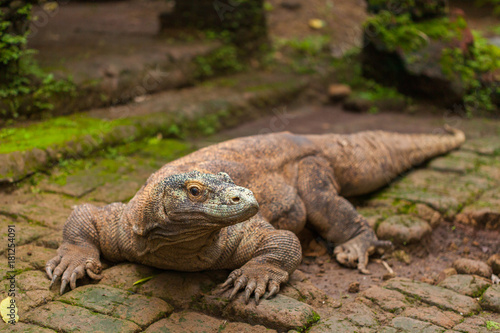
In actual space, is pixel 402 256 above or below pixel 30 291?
below

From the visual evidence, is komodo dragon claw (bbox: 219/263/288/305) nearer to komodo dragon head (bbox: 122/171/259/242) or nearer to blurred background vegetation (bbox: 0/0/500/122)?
komodo dragon head (bbox: 122/171/259/242)

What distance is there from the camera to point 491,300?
4348 millimetres

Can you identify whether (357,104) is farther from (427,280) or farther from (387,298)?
(387,298)

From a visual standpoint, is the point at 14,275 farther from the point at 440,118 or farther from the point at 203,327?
the point at 440,118

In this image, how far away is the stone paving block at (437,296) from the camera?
4.25m

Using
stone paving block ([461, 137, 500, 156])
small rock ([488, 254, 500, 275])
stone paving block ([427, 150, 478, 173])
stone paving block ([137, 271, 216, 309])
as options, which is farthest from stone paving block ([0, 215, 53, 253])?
stone paving block ([461, 137, 500, 156])

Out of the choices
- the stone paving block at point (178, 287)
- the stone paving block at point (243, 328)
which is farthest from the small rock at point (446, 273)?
the stone paving block at point (178, 287)

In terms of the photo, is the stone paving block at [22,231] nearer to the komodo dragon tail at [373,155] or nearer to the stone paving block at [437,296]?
the komodo dragon tail at [373,155]

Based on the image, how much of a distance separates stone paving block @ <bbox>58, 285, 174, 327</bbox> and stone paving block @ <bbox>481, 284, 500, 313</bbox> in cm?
272

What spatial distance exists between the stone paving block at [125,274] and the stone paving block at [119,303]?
0.10 metres

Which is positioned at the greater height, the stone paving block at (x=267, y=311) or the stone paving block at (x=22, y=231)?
the stone paving block at (x=267, y=311)

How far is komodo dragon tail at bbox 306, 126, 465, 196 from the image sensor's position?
20.5ft

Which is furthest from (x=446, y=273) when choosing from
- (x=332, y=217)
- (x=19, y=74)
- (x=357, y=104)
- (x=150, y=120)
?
(x=357, y=104)

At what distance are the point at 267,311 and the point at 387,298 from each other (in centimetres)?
117
